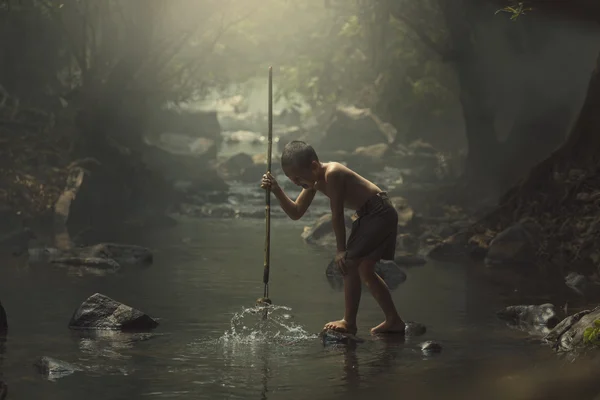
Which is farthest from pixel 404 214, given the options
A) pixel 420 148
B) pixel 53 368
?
pixel 420 148

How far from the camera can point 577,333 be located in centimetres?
1011

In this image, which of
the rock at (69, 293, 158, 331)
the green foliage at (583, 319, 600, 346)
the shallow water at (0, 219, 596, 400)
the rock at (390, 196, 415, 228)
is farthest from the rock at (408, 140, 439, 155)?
the green foliage at (583, 319, 600, 346)

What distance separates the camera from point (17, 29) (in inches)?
1177

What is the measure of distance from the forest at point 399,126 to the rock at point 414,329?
3142mm

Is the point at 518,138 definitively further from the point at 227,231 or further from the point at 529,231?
the point at 529,231

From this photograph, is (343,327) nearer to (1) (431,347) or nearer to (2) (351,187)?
(1) (431,347)

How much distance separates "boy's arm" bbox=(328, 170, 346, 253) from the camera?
10.8 metres

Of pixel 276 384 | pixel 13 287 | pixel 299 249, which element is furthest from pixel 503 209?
pixel 276 384

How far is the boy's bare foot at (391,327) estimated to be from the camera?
11094mm

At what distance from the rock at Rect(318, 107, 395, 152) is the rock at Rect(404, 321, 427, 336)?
4171 cm

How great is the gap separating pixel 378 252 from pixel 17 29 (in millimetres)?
20712

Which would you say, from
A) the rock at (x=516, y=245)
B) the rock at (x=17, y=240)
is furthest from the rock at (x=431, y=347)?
the rock at (x=17, y=240)

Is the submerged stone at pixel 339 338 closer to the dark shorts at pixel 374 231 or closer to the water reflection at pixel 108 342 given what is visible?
the dark shorts at pixel 374 231

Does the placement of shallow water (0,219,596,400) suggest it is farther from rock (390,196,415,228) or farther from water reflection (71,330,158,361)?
rock (390,196,415,228)
